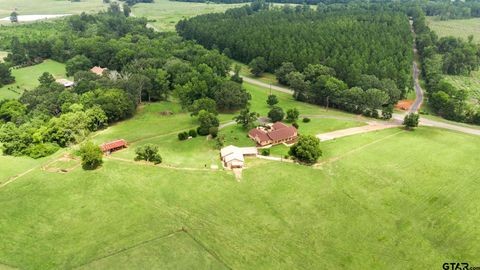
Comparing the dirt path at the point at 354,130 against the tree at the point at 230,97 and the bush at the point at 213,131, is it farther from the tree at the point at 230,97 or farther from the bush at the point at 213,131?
the tree at the point at 230,97

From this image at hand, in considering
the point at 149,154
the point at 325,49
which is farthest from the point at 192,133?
the point at 325,49

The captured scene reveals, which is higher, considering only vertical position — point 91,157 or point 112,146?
point 91,157

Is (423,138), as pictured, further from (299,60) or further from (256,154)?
(299,60)

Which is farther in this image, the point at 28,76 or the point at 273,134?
the point at 28,76

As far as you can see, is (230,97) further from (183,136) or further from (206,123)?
(183,136)

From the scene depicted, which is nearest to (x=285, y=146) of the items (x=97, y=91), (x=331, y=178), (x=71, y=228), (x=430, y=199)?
(x=331, y=178)

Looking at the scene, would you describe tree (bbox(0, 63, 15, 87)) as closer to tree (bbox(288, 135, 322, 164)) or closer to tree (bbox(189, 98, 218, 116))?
tree (bbox(189, 98, 218, 116))

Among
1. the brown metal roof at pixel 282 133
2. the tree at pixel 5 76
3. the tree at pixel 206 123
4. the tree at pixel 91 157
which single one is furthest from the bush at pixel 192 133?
the tree at pixel 5 76
